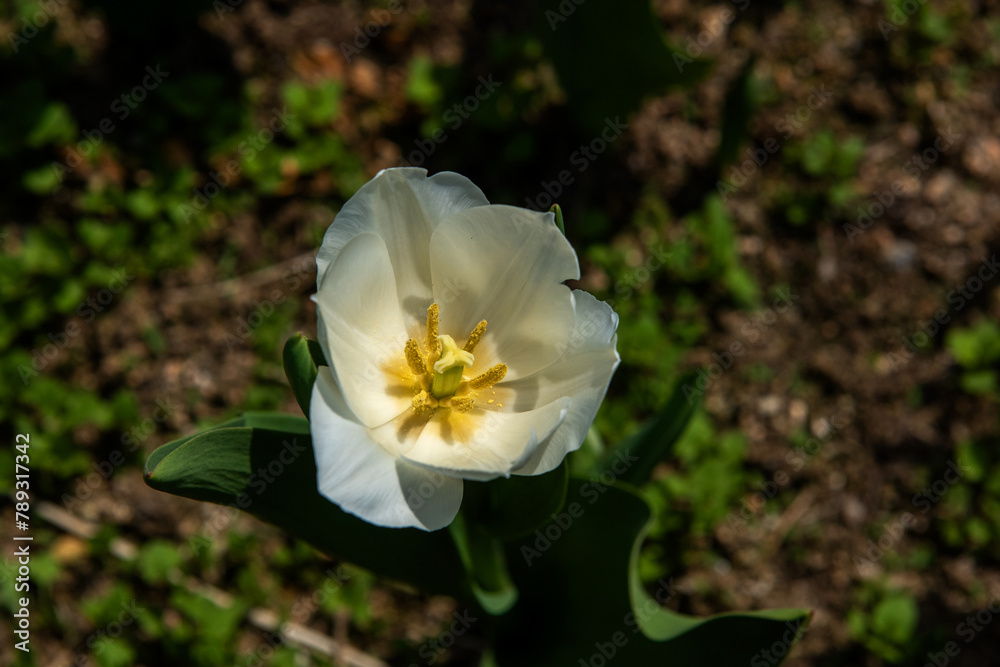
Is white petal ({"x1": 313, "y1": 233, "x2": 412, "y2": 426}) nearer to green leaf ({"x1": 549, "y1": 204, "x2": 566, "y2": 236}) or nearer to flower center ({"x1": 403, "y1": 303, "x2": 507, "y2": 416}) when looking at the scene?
flower center ({"x1": 403, "y1": 303, "x2": 507, "y2": 416})

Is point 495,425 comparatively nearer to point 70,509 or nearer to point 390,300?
point 390,300

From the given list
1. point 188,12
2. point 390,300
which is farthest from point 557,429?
point 188,12

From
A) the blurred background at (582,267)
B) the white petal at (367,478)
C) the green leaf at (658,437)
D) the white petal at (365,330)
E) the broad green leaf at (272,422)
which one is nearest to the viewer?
the white petal at (367,478)

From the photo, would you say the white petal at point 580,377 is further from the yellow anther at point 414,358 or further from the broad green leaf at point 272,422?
the broad green leaf at point 272,422

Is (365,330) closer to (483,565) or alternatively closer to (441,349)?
(441,349)

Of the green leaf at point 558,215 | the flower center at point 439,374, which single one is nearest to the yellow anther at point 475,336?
the flower center at point 439,374

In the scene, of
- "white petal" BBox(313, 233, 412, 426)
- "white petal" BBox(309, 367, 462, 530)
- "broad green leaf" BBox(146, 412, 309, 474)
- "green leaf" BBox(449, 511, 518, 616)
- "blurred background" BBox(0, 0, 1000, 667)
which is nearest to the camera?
"white petal" BBox(309, 367, 462, 530)

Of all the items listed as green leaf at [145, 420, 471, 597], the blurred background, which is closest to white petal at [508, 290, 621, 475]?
green leaf at [145, 420, 471, 597]
